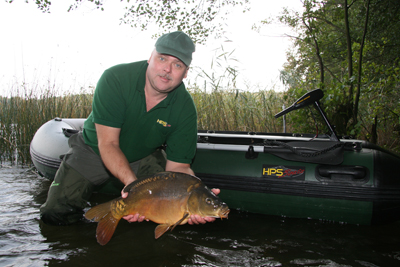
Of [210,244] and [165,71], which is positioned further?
[210,244]

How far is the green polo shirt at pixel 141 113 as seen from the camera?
2738 millimetres

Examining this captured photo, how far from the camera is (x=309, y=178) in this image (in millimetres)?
3258

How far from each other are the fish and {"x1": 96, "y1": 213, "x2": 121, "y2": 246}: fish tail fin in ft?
0.26

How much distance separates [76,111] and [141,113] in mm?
4449

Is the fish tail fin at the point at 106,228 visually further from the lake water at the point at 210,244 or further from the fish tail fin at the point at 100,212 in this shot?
the lake water at the point at 210,244

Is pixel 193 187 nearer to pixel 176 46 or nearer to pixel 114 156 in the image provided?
pixel 114 156

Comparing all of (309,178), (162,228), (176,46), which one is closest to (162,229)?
Result: (162,228)

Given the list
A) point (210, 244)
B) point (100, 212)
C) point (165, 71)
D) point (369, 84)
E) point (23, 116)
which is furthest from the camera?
point (369, 84)

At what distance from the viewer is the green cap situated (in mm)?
2559

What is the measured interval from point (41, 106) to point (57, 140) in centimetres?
228

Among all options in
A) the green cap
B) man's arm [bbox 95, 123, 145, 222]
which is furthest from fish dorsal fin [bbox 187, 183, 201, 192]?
the green cap

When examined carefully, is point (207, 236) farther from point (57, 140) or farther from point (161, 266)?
point (57, 140)

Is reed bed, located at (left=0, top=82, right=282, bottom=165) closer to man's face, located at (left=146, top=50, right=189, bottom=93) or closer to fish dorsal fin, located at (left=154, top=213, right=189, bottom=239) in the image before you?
man's face, located at (left=146, top=50, right=189, bottom=93)

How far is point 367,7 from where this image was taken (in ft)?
20.5
